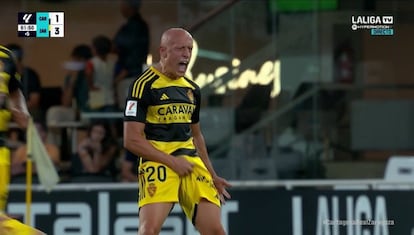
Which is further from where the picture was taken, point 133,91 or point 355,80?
point 355,80

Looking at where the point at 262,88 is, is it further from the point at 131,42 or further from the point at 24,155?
the point at 24,155

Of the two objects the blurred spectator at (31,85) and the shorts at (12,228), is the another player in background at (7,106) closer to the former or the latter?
the shorts at (12,228)

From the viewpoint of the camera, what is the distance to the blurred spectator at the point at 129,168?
40.3ft

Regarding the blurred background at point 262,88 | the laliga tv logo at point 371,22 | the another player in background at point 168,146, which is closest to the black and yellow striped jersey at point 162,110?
the another player in background at point 168,146

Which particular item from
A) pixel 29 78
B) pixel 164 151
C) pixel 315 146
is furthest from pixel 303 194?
pixel 29 78

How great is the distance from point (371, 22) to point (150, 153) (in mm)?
4132

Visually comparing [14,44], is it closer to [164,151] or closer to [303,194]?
[303,194]

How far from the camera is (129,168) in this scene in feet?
40.5

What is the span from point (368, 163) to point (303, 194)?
2.07 metres

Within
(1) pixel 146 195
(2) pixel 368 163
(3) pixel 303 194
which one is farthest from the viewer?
(2) pixel 368 163

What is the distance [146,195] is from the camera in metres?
7.99

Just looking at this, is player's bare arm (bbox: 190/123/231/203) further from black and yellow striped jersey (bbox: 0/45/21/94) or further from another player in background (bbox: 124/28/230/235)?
black and yellow striped jersey (bbox: 0/45/21/94)

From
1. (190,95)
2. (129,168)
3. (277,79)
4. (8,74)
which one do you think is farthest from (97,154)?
(8,74)

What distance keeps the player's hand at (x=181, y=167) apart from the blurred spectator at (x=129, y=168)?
436cm
